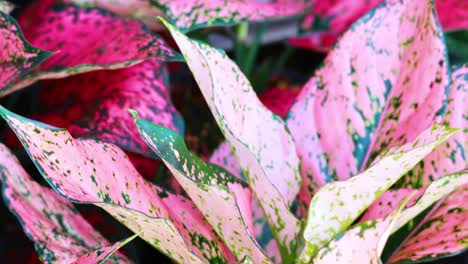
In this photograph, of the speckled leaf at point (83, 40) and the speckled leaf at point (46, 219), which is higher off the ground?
the speckled leaf at point (83, 40)

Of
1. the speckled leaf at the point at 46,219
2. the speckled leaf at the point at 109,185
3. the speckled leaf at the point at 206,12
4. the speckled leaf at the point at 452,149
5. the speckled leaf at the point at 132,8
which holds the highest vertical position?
the speckled leaf at the point at 206,12

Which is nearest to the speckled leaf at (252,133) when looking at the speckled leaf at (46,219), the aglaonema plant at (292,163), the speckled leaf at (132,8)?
the aglaonema plant at (292,163)

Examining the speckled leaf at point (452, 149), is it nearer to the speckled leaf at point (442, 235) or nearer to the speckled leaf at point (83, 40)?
the speckled leaf at point (442, 235)

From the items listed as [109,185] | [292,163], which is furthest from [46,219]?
[292,163]

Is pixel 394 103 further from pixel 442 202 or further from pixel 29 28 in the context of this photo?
pixel 29 28

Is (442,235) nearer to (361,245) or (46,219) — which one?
(361,245)

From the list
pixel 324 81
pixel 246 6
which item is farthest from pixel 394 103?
pixel 246 6
